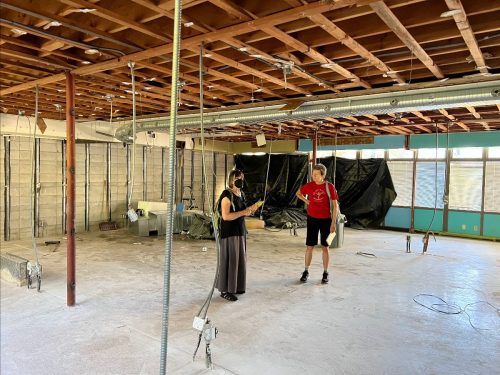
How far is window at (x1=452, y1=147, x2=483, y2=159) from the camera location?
26.6 ft

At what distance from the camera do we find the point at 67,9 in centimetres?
248

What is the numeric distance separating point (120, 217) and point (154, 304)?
5448 mm

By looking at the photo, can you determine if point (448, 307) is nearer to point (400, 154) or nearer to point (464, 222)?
point (464, 222)

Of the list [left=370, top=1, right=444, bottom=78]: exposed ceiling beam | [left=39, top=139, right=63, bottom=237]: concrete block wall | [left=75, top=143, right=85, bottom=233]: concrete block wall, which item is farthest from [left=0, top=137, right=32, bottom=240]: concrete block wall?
[left=370, top=1, right=444, bottom=78]: exposed ceiling beam

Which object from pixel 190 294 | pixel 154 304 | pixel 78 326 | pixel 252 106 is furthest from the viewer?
pixel 252 106

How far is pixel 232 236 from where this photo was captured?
3551 mm

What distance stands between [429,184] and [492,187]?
126cm

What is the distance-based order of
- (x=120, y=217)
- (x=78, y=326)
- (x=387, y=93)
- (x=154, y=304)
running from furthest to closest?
(x=120, y=217) < (x=387, y=93) < (x=154, y=304) < (x=78, y=326)

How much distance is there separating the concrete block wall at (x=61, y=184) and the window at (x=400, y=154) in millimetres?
5932

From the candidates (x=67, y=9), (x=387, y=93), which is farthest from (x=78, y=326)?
(x=387, y=93)

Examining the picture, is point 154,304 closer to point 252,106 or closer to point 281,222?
point 252,106

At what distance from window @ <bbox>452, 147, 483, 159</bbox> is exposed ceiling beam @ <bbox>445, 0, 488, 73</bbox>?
5.51 meters

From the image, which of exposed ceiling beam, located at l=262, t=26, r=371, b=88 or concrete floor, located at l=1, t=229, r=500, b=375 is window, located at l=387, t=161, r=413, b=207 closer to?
concrete floor, located at l=1, t=229, r=500, b=375

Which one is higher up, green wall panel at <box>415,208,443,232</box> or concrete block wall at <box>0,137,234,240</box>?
concrete block wall at <box>0,137,234,240</box>
